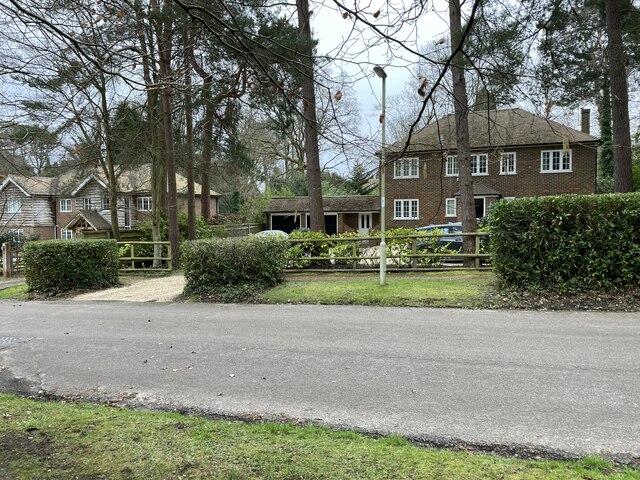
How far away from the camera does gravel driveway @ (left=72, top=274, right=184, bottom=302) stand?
1263cm

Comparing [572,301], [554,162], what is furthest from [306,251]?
[554,162]

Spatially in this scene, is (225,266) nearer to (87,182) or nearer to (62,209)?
(87,182)

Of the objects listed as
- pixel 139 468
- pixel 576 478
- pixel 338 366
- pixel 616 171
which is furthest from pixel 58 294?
pixel 616 171

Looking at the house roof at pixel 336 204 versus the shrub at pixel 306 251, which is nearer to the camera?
the shrub at pixel 306 251

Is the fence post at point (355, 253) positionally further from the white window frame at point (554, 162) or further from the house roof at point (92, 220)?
the house roof at point (92, 220)

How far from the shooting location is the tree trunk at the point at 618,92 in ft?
40.9

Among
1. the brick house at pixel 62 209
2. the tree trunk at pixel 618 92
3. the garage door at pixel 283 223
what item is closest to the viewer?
the tree trunk at pixel 618 92

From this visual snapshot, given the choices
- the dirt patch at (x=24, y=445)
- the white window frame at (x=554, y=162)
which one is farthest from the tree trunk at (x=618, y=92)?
the white window frame at (x=554, y=162)

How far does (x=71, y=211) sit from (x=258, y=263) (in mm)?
32188

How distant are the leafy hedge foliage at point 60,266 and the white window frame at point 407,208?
21.2 metres

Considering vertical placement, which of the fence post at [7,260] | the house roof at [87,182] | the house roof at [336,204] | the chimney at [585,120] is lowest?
the fence post at [7,260]

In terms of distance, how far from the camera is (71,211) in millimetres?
37781

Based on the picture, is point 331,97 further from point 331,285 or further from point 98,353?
point 331,285

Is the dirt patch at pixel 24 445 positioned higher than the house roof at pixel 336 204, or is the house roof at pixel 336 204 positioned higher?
the house roof at pixel 336 204
